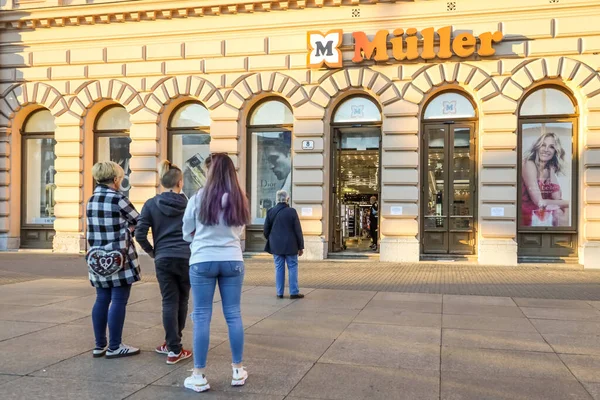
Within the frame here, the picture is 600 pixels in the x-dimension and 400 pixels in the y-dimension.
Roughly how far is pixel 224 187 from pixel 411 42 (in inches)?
467

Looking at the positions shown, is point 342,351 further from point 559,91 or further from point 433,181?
point 559,91

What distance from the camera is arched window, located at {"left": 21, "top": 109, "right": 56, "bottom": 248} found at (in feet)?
61.2

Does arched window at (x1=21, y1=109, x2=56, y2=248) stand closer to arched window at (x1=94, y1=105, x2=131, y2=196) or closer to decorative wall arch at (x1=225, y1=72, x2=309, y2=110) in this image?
arched window at (x1=94, y1=105, x2=131, y2=196)

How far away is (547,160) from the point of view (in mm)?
15148

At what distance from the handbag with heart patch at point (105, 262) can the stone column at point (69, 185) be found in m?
13.0

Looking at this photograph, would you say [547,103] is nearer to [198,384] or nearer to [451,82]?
[451,82]

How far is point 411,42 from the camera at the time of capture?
49.6 ft

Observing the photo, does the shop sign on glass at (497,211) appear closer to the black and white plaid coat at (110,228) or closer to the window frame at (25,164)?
the black and white plaid coat at (110,228)

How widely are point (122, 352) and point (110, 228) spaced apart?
1257 millimetres

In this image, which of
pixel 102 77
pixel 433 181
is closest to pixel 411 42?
pixel 433 181

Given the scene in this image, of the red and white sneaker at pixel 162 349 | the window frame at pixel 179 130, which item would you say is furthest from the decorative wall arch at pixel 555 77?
the red and white sneaker at pixel 162 349

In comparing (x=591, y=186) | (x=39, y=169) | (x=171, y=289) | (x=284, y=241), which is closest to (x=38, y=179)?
(x=39, y=169)

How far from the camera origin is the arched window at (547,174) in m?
Result: 15.0

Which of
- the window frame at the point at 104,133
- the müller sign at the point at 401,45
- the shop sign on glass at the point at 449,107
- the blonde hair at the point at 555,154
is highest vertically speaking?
the müller sign at the point at 401,45
